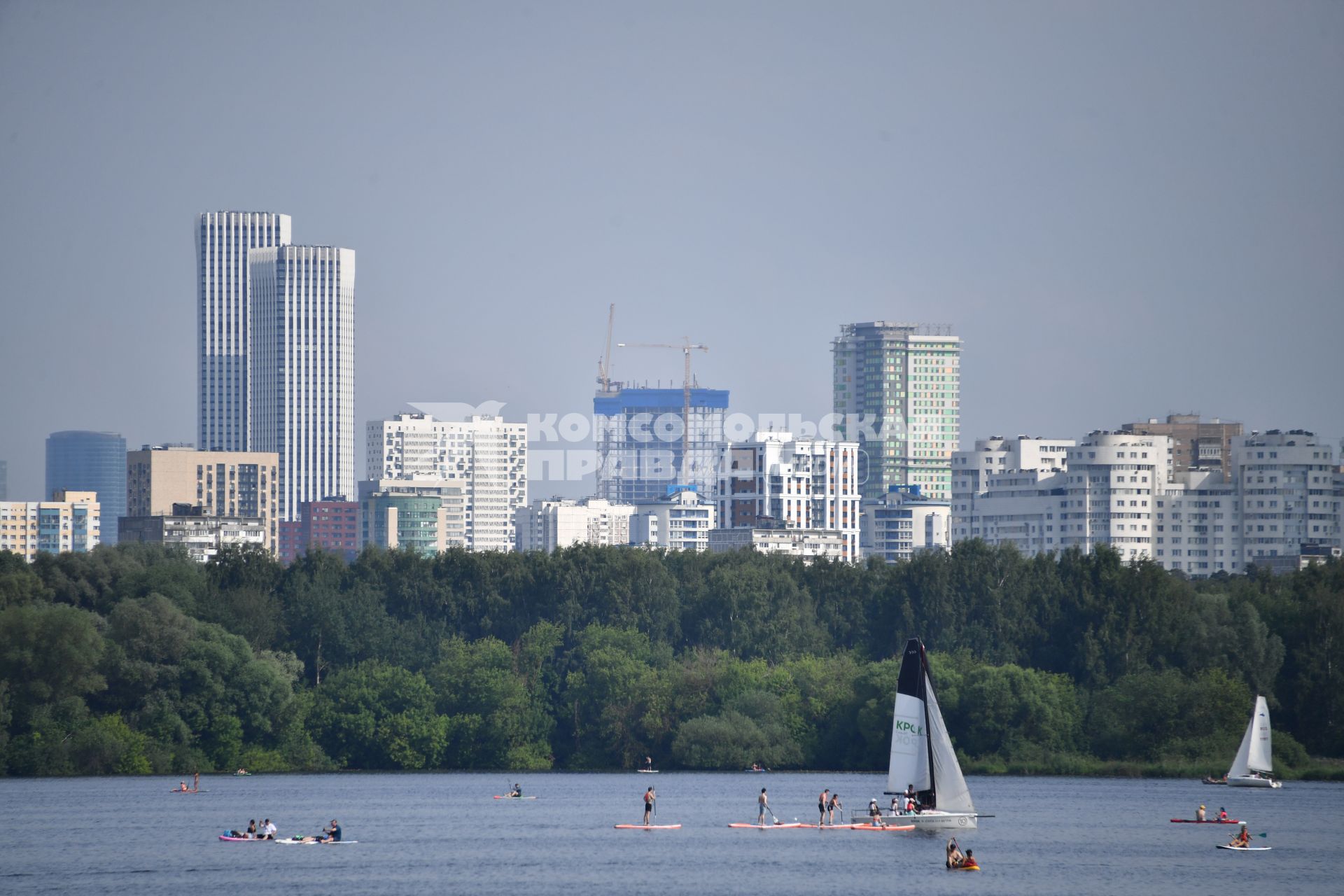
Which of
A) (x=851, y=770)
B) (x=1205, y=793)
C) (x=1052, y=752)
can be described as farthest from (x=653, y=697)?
(x=1205, y=793)

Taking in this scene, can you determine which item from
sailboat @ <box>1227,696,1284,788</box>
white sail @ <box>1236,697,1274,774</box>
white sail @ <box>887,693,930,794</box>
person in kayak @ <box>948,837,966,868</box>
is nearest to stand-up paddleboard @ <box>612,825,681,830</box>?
white sail @ <box>887,693,930,794</box>

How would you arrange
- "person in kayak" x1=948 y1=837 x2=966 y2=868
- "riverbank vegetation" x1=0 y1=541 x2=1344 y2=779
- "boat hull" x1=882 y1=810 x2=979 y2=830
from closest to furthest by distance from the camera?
"person in kayak" x1=948 y1=837 x2=966 y2=868
"boat hull" x1=882 y1=810 x2=979 y2=830
"riverbank vegetation" x1=0 y1=541 x2=1344 y2=779

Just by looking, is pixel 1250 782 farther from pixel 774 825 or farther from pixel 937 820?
pixel 937 820

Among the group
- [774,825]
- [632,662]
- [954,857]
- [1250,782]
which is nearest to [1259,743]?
[1250,782]

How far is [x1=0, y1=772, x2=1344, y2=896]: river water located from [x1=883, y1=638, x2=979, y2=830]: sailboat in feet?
4.85

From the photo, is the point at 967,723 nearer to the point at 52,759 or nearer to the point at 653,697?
the point at 653,697

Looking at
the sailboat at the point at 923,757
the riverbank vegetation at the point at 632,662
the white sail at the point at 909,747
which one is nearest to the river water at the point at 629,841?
the sailboat at the point at 923,757

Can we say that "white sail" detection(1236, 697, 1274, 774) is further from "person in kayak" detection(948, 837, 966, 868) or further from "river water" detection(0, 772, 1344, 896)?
"person in kayak" detection(948, 837, 966, 868)

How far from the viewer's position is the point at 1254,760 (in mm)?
106875

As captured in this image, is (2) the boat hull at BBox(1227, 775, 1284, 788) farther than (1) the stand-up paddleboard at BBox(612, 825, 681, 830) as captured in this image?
Yes

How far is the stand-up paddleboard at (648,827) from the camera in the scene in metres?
87.8

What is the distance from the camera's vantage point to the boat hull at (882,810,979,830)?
3238 inches

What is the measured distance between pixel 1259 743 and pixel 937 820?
31.1 m

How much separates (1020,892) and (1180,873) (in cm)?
846
